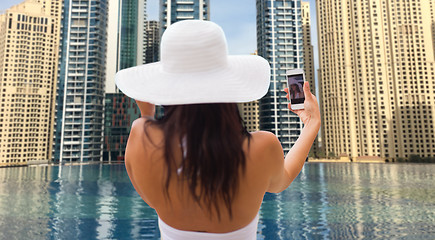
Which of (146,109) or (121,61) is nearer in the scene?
(146,109)

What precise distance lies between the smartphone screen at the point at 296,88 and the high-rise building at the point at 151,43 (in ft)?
418

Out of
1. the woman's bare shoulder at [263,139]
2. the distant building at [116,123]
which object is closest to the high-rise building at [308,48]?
the distant building at [116,123]

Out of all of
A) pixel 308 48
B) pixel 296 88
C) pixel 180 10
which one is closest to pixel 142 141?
pixel 296 88

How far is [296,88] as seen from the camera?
5.95ft

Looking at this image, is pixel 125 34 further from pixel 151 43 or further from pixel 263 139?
pixel 263 139

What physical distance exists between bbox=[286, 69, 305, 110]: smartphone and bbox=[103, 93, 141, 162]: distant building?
3544 inches

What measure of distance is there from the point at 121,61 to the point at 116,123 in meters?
28.5

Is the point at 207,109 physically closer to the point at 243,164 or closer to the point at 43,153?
the point at 243,164

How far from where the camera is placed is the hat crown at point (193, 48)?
1.04 metres

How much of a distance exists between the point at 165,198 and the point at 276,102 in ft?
280

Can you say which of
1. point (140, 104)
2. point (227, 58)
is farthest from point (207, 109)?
point (140, 104)

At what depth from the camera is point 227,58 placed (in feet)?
3.66

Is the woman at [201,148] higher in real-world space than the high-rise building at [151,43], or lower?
lower

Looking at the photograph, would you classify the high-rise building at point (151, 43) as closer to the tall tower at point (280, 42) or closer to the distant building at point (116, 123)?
the distant building at point (116, 123)
